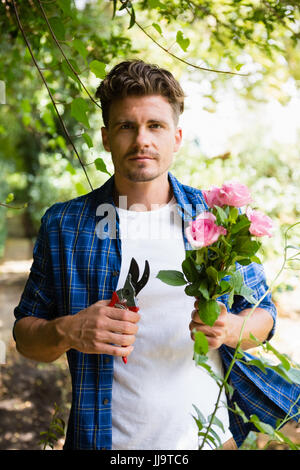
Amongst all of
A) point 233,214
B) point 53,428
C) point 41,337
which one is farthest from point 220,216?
point 53,428

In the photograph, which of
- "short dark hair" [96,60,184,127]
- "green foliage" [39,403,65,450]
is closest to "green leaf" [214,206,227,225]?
"short dark hair" [96,60,184,127]

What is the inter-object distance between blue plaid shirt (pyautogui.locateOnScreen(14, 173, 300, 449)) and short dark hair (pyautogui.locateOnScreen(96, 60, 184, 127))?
43 cm

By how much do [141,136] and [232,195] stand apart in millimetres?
583

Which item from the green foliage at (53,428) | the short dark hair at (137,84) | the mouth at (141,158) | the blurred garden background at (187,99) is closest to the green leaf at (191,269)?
the blurred garden background at (187,99)

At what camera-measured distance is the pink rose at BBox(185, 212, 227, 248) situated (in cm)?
114

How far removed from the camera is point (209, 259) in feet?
4.02

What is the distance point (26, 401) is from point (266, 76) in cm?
377

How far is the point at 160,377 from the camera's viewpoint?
5.40 feet

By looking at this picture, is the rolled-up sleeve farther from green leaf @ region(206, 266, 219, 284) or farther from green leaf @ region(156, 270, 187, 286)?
green leaf @ region(206, 266, 219, 284)

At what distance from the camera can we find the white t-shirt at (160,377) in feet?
5.27

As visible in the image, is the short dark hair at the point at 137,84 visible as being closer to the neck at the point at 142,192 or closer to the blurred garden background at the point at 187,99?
the blurred garden background at the point at 187,99

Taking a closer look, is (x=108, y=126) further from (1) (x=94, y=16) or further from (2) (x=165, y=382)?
(1) (x=94, y=16)
